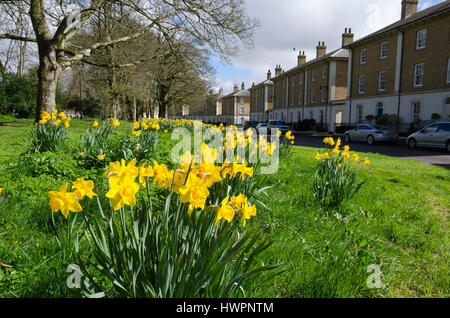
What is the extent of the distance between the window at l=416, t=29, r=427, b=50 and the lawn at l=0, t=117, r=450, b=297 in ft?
77.0

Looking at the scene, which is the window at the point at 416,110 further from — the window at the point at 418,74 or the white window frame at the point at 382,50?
the white window frame at the point at 382,50

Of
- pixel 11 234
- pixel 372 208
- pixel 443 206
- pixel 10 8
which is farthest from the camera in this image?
pixel 10 8

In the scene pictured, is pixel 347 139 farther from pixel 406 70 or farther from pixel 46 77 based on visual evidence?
pixel 46 77

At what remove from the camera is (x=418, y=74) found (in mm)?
23828

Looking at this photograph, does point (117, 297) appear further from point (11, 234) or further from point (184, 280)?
point (11, 234)

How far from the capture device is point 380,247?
2.91m

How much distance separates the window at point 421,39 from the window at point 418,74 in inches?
55.1

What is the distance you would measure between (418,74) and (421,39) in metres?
2.63

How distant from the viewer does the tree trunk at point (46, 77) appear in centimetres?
1146

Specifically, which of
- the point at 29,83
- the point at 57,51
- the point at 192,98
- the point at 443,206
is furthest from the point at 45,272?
the point at 192,98

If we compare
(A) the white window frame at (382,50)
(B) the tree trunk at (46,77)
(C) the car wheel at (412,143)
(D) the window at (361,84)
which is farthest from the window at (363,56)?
(B) the tree trunk at (46,77)

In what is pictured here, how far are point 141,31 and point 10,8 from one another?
4.80 meters

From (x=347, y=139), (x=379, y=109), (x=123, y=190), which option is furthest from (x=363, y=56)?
(x=123, y=190)
